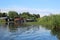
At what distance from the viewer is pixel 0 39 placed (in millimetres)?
20359

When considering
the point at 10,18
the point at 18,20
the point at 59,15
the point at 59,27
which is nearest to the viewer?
the point at 59,27

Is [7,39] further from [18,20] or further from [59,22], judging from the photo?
[18,20]

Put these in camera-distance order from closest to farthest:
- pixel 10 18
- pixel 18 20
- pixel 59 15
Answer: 1. pixel 59 15
2. pixel 18 20
3. pixel 10 18

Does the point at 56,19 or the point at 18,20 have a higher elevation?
the point at 56,19

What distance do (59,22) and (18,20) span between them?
55813 millimetres

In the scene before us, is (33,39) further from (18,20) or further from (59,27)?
(18,20)

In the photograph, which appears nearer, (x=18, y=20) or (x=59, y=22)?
(x=59, y=22)

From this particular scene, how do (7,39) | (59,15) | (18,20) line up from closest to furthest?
(7,39) → (59,15) → (18,20)

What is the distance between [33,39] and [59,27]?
14995mm

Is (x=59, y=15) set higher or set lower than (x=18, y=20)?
higher

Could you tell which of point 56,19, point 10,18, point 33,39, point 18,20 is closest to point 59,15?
point 56,19

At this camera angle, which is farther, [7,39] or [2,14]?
[2,14]

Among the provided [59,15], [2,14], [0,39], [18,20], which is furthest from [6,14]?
[0,39]

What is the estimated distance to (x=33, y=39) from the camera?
20.7 m
